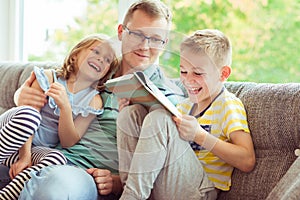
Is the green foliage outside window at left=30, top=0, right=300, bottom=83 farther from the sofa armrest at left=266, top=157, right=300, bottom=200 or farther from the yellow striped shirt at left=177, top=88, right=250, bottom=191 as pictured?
the sofa armrest at left=266, top=157, right=300, bottom=200

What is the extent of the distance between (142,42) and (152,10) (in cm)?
16

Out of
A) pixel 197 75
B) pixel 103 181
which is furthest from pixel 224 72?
pixel 103 181

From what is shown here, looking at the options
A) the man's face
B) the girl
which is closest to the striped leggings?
the girl

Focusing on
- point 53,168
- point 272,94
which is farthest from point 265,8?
point 53,168

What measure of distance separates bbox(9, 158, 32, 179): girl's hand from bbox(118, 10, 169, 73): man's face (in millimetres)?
551

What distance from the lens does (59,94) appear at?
5.76ft

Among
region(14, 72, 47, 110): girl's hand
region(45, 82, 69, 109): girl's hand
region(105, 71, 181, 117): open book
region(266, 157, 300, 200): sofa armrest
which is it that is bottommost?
region(14, 72, 47, 110): girl's hand

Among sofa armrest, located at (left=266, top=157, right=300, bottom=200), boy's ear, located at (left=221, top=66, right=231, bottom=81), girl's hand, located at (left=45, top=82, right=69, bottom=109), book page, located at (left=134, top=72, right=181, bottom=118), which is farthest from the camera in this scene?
girl's hand, located at (left=45, top=82, right=69, bottom=109)

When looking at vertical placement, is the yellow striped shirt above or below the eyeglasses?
below

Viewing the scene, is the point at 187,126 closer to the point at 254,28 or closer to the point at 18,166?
the point at 18,166

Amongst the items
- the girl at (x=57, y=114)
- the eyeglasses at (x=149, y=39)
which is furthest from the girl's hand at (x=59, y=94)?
the eyeglasses at (x=149, y=39)

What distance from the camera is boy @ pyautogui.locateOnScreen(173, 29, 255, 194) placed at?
1441 millimetres

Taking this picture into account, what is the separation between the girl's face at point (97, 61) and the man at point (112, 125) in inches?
2.6

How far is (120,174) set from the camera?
5.07 ft
